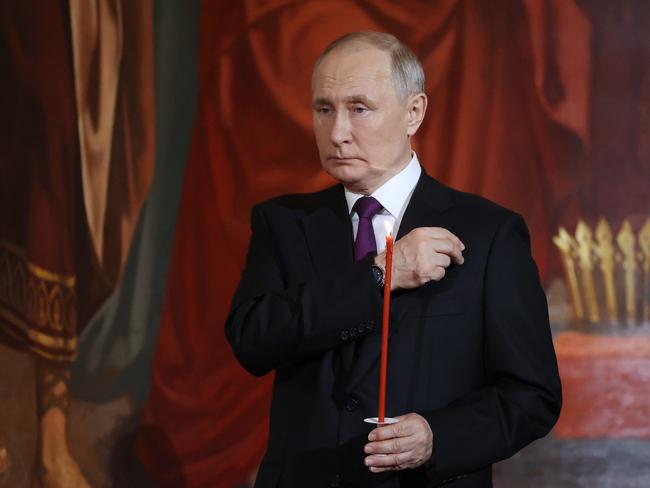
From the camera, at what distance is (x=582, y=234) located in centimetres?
448

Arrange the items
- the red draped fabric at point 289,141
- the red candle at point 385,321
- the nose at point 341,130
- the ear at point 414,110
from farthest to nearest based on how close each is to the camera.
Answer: the red draped fabric at point 289,141
the ear at point 414,110
the nose at point 341,130
the red candle at point 385,321

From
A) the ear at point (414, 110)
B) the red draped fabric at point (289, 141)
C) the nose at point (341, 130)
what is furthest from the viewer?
the red draped fabric at point (289, 141)

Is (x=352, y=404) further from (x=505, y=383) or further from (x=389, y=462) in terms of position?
(x=505, y=383)

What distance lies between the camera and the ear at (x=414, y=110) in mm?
2510

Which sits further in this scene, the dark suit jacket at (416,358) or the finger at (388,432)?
the dark suit jacket at (416,358)

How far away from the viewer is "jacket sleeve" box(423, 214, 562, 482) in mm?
2221

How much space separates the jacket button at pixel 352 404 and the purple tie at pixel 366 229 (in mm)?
329

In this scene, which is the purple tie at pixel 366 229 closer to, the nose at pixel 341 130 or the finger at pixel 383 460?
the nose at pixel 341 130

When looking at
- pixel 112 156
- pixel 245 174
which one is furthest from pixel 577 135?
pixel 112 156

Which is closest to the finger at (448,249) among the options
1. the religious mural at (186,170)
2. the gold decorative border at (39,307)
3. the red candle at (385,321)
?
the red candle at (385,321)

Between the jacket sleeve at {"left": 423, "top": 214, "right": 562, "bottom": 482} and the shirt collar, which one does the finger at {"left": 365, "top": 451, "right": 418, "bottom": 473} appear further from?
the shirt collar

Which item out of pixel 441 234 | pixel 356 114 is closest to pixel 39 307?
pixel 356 114

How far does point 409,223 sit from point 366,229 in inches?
4.0

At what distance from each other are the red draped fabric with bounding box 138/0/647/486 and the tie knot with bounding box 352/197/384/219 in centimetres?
220
